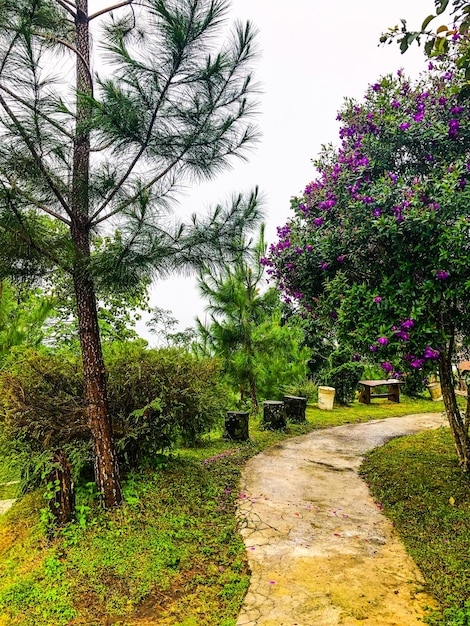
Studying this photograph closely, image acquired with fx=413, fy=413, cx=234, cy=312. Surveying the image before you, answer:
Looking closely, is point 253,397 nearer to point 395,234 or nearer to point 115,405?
point 115,405

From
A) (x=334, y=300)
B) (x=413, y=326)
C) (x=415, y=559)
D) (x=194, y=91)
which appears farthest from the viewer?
(x=334, y=300)

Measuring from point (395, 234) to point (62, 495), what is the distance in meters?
3.27

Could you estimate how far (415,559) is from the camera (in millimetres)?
2719

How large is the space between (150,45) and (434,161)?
261 centimetres

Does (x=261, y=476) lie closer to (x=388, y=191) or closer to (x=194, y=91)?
(x=388, y=191)

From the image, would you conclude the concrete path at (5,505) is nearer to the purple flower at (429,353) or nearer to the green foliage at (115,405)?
the green foliage at (115,405)

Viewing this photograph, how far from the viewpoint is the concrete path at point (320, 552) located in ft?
7.14

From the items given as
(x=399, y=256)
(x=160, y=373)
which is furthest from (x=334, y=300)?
(x=160, y=373)

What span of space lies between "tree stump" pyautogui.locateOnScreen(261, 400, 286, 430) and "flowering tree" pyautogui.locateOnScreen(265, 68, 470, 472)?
2.78m

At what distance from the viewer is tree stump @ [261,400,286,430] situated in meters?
6.78

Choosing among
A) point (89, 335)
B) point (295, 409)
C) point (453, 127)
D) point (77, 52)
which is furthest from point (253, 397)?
point (77, 52)

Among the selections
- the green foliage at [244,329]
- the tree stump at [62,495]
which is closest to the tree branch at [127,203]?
the tree stump at [62,495]

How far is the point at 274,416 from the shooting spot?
680 cm

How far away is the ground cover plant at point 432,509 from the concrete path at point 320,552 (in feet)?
0.34
